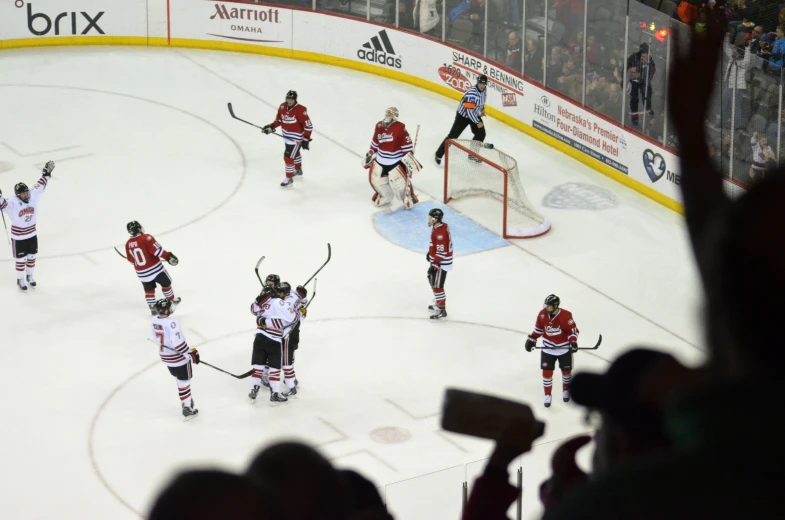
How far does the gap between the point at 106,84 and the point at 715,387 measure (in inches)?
767

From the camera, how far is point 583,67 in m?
17.0

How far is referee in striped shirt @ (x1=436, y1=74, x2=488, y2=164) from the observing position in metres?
16.8

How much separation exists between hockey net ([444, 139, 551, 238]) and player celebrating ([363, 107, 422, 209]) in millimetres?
519

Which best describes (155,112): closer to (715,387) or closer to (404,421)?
(404,421)

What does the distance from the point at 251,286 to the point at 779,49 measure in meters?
7.32

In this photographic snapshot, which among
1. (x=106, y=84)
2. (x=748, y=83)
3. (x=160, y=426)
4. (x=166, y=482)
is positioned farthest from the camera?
(x=106, y=84)

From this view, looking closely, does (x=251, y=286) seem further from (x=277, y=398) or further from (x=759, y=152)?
(x=759, y=152)

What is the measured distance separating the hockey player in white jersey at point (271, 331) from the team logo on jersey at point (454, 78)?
926cm

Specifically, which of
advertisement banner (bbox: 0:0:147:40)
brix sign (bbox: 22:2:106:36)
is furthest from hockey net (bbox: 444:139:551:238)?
brix sign (bbox: 22:2:106:36)

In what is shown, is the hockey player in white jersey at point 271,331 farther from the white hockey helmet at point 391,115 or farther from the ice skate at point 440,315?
the white hockey helmet at point 391,115

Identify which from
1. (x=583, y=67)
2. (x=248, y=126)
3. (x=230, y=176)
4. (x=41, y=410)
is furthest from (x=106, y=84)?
(x=41, y=410)

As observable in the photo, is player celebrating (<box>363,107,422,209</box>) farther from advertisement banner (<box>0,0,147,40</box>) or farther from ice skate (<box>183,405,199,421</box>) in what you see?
advertisement banner (<box>0,0,147,40</box>)

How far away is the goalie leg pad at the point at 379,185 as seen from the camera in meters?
15.6

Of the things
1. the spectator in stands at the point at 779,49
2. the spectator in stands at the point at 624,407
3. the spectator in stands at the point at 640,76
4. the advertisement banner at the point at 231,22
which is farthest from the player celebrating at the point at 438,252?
the spectator in stands at the point at 624,407
